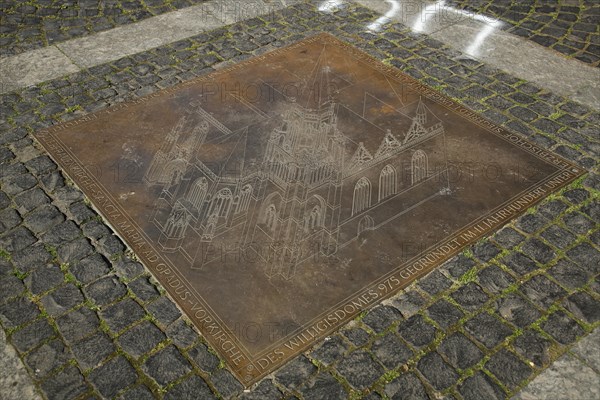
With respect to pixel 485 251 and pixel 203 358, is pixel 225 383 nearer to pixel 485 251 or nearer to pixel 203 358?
pixel 203 358

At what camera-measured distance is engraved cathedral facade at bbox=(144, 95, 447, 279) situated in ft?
16.1

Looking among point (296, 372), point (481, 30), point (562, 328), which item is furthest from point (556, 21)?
point (296, 372)

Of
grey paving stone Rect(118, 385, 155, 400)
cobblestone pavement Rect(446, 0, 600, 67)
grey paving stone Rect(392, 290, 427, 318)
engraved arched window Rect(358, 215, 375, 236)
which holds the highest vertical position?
cobblestone pavement Rect(446, 0, 600, 67)

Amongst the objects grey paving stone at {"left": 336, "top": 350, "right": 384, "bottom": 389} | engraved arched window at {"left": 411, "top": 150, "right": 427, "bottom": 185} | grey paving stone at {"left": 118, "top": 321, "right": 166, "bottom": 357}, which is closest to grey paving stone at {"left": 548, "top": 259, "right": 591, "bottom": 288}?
engraved arched window at {"left": 411, "top": 150, "right": 427, "bottom": 185}

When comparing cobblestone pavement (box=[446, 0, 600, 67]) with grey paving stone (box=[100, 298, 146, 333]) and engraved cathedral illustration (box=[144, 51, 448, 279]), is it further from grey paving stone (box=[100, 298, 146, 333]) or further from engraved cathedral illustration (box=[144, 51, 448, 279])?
grey paving stone (box=[100, 298, 146, 333])

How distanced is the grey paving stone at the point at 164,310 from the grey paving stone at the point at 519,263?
259 cm

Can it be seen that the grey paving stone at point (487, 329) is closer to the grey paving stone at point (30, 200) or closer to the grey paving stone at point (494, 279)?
the grey paving stone at point (494, 279)

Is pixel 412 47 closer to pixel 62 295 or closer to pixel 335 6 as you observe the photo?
pixel 335 6

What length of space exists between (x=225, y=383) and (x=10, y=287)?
1.90 metres

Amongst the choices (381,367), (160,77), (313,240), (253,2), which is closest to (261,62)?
(160,77)

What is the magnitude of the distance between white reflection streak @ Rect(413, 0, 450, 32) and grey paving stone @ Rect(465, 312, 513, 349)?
4.63 m

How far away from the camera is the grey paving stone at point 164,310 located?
4.37m

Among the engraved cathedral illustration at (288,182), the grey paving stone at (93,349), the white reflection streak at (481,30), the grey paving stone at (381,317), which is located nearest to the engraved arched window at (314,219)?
the engraved cathedral illustration at (288,182)

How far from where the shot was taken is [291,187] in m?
5.39
